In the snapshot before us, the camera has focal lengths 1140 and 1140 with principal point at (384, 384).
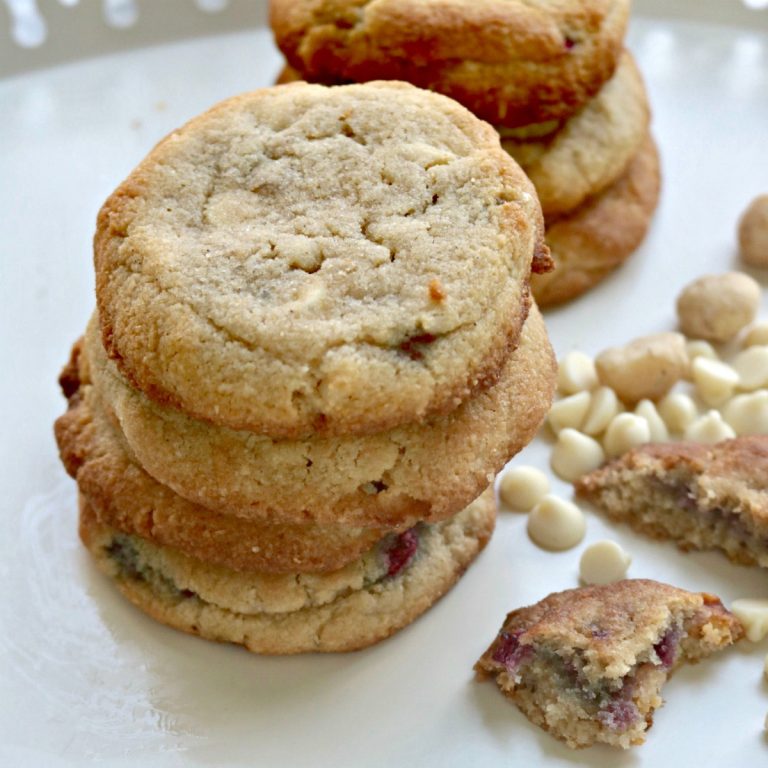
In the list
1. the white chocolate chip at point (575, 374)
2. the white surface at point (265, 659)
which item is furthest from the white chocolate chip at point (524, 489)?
the white chocolate chip at point (575, 374)

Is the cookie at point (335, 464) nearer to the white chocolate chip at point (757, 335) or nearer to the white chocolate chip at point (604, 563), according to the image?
the white chocolate chip at point (604, 563)

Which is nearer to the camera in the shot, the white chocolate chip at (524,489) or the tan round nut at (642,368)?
the white chocolate chip at (524,489)

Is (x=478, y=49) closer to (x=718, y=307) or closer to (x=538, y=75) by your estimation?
(x=538, y=75)

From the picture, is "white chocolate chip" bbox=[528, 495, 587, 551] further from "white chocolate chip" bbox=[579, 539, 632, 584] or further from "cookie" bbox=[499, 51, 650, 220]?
"cookie" bbox=[499, 51, 650, 220]

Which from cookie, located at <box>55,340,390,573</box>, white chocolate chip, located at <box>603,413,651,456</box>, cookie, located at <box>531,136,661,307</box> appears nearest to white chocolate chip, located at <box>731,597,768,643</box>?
white chocolate chip, located at <box>603,413,651,456</box>

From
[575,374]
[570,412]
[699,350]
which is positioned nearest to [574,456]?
[570,412]

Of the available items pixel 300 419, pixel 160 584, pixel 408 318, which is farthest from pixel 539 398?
pixel 160 584
